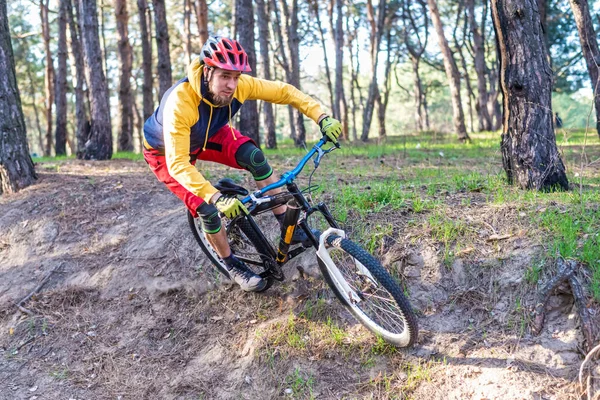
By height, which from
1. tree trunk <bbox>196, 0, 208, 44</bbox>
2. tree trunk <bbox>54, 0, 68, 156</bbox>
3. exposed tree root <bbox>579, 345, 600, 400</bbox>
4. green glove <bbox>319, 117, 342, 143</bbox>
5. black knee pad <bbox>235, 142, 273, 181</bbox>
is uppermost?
tree trunk <bbox>196, 0, 208, 44</bbox>

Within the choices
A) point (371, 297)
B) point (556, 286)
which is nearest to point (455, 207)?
point (556, 286)

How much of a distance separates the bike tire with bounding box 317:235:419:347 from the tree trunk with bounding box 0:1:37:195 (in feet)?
19.4

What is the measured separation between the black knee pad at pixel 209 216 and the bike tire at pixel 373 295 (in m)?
0.96

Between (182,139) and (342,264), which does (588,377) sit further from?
(182,139)

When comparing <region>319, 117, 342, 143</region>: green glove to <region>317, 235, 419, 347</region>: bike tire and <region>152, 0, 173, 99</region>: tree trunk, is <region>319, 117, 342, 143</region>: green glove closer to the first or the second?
<region>317, 235, 419, 347</region>: bike tire

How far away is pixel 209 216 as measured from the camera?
4.39 metres

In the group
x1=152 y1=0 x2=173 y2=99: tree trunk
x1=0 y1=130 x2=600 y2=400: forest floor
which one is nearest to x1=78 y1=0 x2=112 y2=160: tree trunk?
x1=152 y1=0 x2=173 y2=99: tree trunk

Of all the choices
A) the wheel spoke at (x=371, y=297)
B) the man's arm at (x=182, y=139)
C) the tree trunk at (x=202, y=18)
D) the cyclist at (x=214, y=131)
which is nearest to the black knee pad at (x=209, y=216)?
the cyclist at (x=214, y=131)

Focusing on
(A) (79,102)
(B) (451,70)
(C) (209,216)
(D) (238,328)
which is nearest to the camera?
(C) (209,216)

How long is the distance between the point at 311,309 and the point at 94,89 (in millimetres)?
7673

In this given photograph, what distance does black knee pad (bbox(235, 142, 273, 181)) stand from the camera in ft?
15.3

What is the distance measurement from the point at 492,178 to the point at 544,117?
0.91 metres

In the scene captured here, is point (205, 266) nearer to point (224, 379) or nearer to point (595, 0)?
point (224, 379)

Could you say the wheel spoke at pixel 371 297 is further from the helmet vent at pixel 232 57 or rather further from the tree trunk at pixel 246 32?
the tree trunk at pixel 246 32
